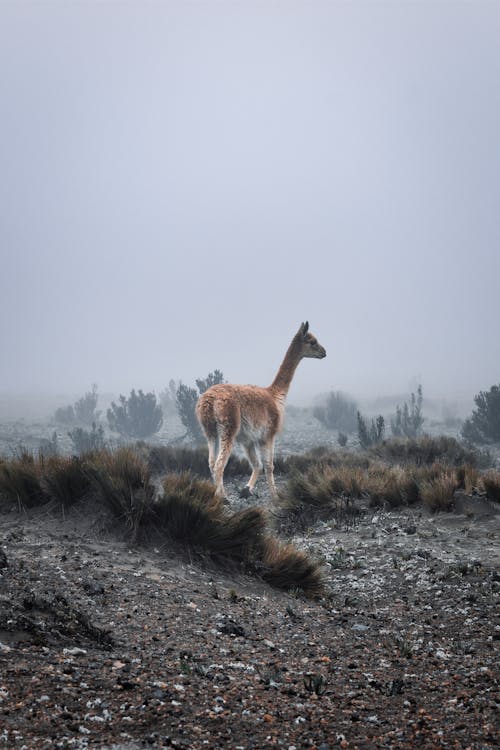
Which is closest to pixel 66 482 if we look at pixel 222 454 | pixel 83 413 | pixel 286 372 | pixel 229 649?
pixel 229 649

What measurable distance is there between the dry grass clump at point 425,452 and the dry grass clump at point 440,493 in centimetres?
568

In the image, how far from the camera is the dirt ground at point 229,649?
3.46 meters

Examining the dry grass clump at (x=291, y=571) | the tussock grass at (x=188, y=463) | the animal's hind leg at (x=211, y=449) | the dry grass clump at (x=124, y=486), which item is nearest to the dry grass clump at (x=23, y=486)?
the dry grass clump at (x=124, y=486)

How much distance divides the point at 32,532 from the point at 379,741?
15.9ft

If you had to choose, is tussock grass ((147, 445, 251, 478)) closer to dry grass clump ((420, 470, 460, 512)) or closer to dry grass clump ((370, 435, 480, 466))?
dry grass clump ((370, 435, 480, 466))

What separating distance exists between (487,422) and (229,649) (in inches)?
901

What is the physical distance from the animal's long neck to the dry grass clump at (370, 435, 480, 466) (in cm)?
443

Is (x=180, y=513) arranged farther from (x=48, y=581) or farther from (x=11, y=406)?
(x=11, y=406)

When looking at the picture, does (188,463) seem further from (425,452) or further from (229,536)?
(229,536)

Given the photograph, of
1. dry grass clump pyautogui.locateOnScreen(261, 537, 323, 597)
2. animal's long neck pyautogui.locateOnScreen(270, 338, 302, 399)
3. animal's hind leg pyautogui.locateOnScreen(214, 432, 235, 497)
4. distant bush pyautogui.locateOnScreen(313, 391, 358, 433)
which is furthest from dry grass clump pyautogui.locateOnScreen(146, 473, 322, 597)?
distant bush pyautogui.locateOnScreen(313, 391, 358, 433)

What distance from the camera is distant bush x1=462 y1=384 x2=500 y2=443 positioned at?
25.2 m

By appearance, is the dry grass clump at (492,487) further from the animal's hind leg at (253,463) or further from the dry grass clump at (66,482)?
the dry grass clump at (66,482)

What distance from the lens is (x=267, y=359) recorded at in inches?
7534

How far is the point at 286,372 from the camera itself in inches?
558
